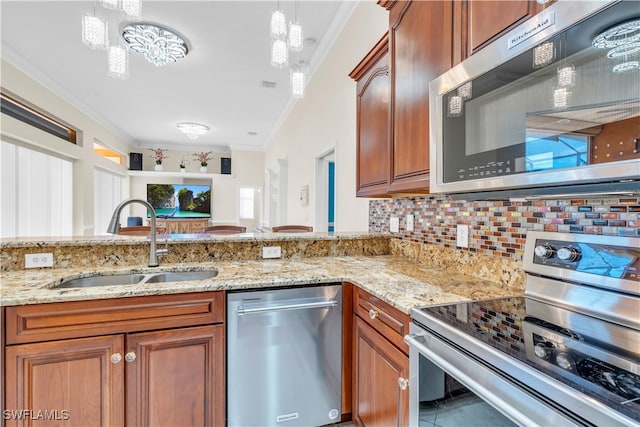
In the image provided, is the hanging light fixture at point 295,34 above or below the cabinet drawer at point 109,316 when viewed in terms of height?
above

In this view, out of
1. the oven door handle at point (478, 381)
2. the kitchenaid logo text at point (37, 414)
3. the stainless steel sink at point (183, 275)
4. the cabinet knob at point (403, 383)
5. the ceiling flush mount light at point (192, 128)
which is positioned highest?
the ceiling flush mount light at point (192, 128)

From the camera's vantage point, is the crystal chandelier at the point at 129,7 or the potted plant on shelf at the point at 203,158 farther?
the potted plant on shelf at the point at 203,158

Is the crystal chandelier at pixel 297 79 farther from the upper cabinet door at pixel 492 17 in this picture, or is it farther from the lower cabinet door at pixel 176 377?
the lower cabinet door at pixel 176 377

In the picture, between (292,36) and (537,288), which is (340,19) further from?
(537,288)

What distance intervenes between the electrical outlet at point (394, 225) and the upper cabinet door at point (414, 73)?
0.57m

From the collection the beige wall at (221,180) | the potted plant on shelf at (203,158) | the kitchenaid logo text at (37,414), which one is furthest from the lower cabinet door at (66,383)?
the potted plant on shelf at (203,158)

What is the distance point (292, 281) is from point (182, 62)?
3.68 m

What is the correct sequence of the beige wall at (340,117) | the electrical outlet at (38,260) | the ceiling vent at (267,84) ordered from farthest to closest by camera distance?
1. the ceiling vent at (267,84)
2. the beige wall at (340,117)
3. the electrical outlet at (38,260)

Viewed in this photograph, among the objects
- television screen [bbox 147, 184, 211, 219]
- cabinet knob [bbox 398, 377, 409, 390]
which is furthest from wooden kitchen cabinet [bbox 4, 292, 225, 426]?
television screen [bbox 147, 184, 211, 219]

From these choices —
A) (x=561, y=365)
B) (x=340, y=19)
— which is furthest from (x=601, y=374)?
(x=340, y=19)

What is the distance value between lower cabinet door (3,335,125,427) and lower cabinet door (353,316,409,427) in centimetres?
104

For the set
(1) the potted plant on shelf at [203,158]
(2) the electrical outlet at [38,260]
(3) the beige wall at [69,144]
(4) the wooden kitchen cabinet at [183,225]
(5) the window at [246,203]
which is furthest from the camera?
(5) the window at [246,203]

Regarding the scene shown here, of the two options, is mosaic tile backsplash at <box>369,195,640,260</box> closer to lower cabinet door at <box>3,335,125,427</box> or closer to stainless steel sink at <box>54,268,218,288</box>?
stainless steel sink at <box>54,268,218,288</box>

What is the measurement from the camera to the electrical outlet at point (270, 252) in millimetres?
2020
